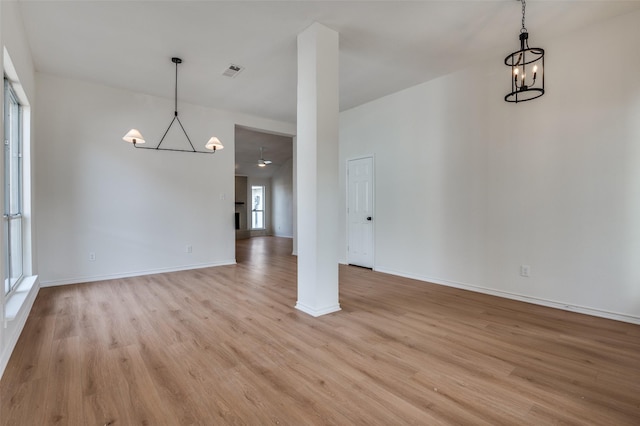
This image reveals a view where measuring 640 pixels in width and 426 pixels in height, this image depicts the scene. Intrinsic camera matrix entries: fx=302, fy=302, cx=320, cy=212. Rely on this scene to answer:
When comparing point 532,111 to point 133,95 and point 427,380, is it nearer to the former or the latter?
point 427,380

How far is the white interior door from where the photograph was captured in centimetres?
546

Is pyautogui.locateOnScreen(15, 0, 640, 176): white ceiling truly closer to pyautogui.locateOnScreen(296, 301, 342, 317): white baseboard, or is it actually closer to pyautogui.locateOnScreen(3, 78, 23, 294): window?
pyautogui.locateOnScreen(3, 78, 23, 294): window

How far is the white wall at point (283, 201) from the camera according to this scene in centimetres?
1205

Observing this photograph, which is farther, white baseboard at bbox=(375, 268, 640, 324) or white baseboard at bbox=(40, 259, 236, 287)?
white baseboard at bbox=(40, 259, 236, 287)

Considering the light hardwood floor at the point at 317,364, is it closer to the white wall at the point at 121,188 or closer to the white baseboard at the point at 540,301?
the white baseboard at the point at 540,301

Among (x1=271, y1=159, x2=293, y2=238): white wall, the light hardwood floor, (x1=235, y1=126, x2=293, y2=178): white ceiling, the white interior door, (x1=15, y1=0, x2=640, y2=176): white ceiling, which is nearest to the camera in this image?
A: the light hardwood floor

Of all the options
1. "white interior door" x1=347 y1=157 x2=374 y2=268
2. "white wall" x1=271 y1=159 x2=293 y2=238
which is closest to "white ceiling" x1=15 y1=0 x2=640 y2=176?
"white interior door" x1=347 y1=157 x2=374 y2=268

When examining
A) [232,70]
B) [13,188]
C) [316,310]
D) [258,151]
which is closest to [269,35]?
[232,70]

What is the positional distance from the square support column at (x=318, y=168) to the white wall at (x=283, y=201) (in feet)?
28.3

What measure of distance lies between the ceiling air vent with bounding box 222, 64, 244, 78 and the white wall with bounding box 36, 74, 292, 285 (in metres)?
1.58

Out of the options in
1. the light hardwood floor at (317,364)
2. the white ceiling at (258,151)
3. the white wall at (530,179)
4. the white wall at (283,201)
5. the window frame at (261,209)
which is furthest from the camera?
the window frame at (261,209)

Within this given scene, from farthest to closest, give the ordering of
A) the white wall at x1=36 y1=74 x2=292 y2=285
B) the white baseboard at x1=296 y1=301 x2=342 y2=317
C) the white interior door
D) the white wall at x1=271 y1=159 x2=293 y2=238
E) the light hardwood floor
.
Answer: the white wall at x1=271 y1=159 x2=293 y2=238, the white interior door, the white wall at x1=36 y1=74 x2=292 y2=285, the white baseboard at x1=296 y1=301 x2=342 y2=317, the light hardwood floor

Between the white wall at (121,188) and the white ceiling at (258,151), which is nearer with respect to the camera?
the white wall at (121,188)

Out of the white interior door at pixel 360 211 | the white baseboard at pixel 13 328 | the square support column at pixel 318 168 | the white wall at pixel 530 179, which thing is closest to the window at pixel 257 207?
the white interior door at pixel 360 211
